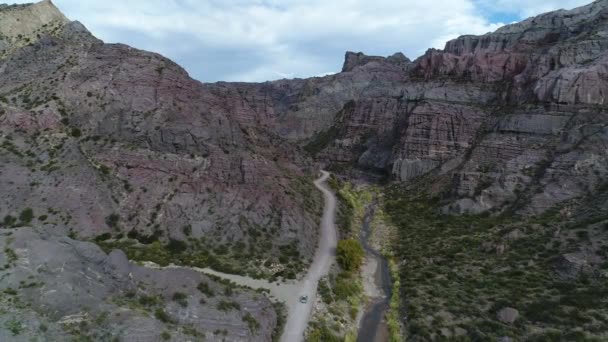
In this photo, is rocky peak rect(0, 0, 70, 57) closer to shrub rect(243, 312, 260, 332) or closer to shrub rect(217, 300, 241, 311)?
shrub rect(217, 300, 241, 311)

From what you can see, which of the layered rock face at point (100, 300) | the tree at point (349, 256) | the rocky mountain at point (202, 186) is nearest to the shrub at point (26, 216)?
the rocky mountain at point (202, 186)

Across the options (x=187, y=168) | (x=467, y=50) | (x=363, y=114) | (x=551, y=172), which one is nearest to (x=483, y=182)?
(x=551, y=172)

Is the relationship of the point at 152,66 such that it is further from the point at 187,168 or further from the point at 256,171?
the point at 256,171

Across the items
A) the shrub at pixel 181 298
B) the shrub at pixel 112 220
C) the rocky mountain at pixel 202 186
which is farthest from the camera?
the shrub at pixel 112 220

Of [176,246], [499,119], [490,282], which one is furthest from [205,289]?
[499,119]

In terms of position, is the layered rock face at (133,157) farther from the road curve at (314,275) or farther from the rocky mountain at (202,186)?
the road curve at (314,275)

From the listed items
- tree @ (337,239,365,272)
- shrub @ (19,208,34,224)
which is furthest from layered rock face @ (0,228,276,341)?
shrub @ (19,208,34,224)
